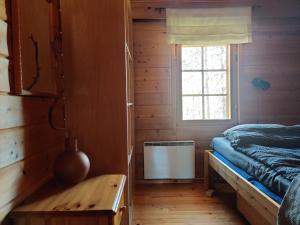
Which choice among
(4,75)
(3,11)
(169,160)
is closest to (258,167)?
(169,160)

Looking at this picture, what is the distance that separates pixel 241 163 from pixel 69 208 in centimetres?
158

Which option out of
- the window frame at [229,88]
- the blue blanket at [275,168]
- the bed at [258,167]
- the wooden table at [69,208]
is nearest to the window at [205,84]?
the window frame at [229,88]

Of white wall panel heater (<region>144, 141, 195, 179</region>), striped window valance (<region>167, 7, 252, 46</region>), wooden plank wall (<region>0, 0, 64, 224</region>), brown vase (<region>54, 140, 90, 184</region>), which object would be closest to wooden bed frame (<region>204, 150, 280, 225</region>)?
white wall panel heater (<region>144, 141, 195, 179</region>)

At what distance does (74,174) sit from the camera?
4.46ft

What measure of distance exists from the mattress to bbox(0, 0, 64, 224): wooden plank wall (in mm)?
1353

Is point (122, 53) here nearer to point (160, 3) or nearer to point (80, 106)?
point (80, 106)

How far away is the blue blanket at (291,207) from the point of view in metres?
1.28

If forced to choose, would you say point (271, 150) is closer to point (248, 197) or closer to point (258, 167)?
point (258, 167)

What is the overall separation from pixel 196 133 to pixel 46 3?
2.47 m

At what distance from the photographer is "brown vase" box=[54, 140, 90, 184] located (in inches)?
52.9

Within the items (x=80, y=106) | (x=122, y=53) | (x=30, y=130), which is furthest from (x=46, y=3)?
(x=30, y=130)

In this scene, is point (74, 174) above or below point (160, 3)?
below

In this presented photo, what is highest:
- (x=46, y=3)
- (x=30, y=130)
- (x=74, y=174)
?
(x=46, y=3)

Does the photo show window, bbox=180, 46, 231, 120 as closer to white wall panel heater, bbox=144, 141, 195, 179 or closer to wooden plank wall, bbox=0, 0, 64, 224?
white wall panel heater, bbox=144, 141, 195, 179
